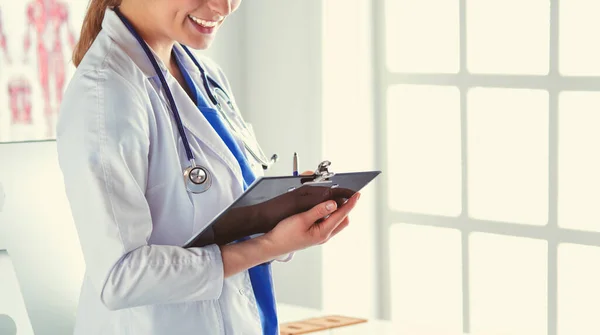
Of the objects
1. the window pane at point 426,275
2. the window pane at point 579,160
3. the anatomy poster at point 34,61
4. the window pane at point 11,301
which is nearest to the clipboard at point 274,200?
the window pane at point 11,301

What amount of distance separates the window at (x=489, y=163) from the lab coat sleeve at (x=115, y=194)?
1355 mm

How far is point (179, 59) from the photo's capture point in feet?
5.02

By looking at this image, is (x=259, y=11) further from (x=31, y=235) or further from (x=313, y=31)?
(x=31, y=235)

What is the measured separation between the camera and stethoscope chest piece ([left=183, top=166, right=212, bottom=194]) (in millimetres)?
1274

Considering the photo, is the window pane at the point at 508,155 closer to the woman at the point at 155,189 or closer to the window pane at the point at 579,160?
the window pane at the point at 579,160

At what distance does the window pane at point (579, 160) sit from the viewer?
8.36 feet

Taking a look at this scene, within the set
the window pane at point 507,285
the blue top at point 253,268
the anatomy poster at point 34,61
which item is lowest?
the window pane at point 507,285

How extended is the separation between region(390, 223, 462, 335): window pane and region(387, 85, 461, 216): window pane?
8cm

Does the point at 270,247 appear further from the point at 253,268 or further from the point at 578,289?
the point at 578,289

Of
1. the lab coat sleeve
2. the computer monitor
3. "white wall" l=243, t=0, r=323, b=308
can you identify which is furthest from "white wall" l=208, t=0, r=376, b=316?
the lab coat sleeve

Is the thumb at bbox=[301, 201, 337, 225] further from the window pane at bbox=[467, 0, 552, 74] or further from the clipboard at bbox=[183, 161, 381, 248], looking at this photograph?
the window pane at bbox=[467, 0, 552, 74]

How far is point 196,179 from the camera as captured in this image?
128cm

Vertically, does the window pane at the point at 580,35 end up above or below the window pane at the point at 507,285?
above

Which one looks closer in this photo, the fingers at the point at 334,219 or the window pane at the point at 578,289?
the fingers at the point at 334,219
